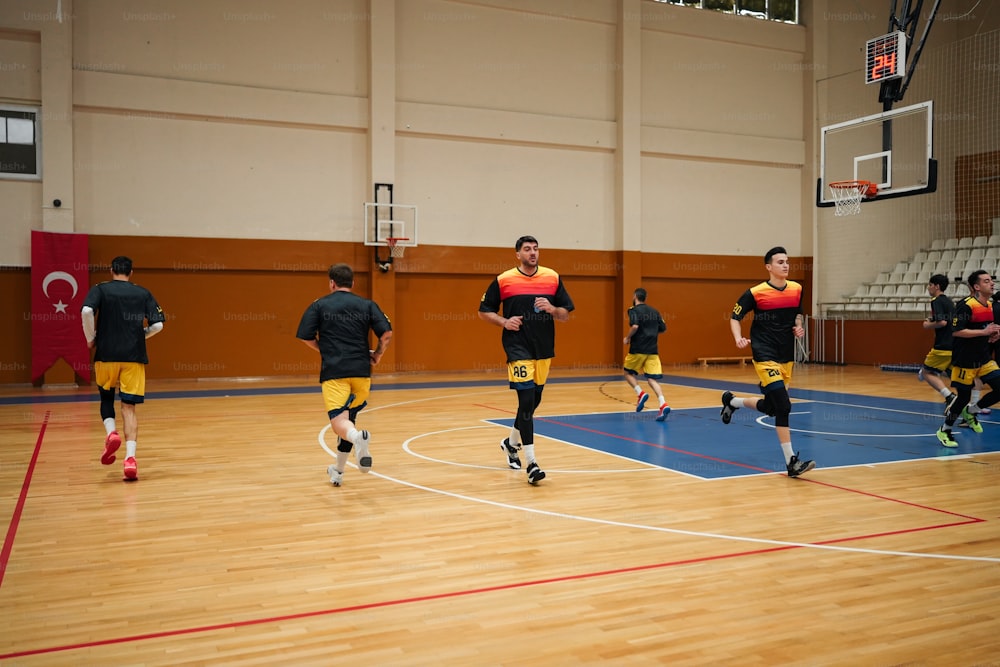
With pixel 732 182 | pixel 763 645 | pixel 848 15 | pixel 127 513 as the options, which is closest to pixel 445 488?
pixel 127 513

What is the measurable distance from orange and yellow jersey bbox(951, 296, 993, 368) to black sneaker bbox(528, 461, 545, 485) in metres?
5.35

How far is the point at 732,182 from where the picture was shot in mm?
22469

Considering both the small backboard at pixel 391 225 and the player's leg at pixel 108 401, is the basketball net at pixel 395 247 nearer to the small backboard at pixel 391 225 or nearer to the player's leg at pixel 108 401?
the small backboard at pixel 391 225

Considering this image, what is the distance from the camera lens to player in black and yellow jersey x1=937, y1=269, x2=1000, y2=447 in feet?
29.2

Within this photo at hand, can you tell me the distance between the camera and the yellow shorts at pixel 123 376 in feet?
23.9

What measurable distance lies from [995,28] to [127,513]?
26.0m

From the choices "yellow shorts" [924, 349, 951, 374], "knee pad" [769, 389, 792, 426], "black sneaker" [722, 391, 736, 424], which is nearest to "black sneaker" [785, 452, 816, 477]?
"knee pad" [769, 389, 792, 426]

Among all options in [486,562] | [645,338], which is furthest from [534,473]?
[645,338]

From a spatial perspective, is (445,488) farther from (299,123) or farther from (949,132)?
(949,132)

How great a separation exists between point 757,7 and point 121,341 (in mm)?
21156

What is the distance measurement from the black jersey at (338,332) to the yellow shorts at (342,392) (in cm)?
6

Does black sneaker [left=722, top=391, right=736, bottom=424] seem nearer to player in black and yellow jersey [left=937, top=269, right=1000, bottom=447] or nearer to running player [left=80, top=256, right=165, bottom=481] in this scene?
player in black and yellow jersey [left=937, top=269, right=1000, bottom=447]

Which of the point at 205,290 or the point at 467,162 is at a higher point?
the point at 467,162

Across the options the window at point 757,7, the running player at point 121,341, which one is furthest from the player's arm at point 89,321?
the window at point 757,7
